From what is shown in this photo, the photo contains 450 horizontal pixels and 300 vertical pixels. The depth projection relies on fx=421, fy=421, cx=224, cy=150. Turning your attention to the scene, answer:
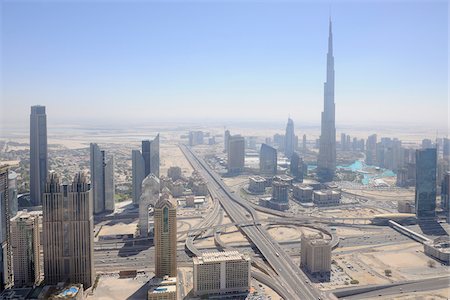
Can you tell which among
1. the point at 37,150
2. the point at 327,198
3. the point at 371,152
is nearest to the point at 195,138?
the point at 371,152

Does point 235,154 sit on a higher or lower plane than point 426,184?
higher

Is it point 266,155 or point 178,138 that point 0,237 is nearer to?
point 266,155

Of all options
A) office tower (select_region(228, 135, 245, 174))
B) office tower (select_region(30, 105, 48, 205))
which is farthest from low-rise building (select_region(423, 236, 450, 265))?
office tower (select_region(228, 135, 245, 174))

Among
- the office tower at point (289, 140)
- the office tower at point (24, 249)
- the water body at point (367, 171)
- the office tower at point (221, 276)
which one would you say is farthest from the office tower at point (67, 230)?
the office tower at point (289, 140)

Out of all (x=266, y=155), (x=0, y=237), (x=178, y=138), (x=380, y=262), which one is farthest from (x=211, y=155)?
(x=0, y=237)

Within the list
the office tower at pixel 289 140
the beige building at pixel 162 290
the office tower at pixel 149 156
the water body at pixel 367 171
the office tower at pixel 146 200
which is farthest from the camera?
the office tower at pixel 289 140

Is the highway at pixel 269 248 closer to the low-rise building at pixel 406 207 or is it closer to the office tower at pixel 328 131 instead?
the low-rise building at pixel 406 207

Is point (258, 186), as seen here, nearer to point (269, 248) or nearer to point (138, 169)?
point (138, 169)
